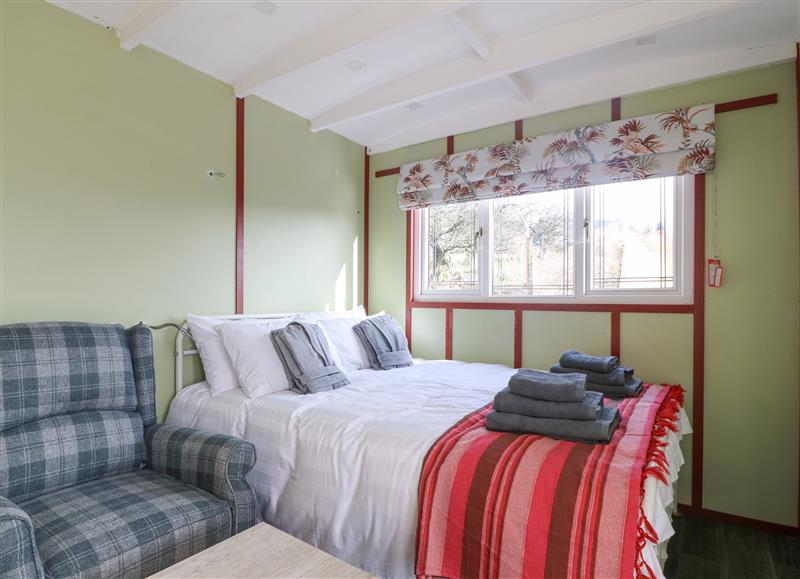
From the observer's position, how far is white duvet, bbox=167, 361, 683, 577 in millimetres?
1547

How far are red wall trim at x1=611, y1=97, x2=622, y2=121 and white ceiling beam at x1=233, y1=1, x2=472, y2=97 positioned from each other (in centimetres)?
138

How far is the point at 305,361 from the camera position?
232 centimetres

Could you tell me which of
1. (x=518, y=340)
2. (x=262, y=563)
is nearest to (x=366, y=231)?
(x=518, y=340)

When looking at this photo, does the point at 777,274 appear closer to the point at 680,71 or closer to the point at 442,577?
the point at 680,71

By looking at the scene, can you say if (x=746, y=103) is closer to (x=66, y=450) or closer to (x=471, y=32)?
(x=471, y=32)

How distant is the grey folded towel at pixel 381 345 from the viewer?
118 inches

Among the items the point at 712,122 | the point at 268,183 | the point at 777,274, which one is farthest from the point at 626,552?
the point at 268,183

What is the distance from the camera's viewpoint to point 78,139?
213cm

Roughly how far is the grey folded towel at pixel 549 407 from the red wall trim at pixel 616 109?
191 cm

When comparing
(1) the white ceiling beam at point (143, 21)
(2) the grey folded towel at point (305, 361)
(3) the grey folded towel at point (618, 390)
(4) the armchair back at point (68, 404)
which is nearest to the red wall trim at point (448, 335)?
(2) the grey folded towel at point (305, 361)

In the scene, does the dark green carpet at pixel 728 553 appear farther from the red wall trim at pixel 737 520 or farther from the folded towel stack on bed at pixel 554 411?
the folded towel stack on bed at pixel 554 411

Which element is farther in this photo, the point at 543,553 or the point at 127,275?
the point at 127,275

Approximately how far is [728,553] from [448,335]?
2042 millimetres

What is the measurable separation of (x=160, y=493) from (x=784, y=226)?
3.23 meters
